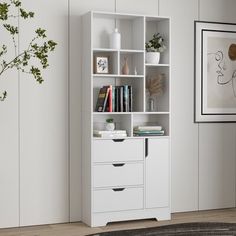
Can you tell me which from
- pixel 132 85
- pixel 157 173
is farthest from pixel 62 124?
pixel 157 173

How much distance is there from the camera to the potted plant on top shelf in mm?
4848

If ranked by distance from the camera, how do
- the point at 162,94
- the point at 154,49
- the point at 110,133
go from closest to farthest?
the point at 110,133 < the point at 154,49 < the point at 162,94

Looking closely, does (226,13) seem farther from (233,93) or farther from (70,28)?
(70,28)

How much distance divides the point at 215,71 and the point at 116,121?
1247mm

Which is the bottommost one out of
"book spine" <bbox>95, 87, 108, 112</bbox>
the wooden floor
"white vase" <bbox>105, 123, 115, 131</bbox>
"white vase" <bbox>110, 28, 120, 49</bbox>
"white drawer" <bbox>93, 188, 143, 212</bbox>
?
the wooden floor

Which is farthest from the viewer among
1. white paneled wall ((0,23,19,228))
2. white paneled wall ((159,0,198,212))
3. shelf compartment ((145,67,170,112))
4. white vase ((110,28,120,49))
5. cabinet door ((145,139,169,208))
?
white paneled wall ((159,0,198,212))

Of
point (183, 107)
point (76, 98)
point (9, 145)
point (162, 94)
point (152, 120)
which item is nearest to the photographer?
point (9, 145)

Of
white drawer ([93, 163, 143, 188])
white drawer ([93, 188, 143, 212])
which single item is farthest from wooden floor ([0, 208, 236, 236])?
white drawer ([93, 163, 143, 188])

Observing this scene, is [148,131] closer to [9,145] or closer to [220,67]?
[220,67]

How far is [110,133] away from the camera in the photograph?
4641mm

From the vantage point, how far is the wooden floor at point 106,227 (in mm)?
4375

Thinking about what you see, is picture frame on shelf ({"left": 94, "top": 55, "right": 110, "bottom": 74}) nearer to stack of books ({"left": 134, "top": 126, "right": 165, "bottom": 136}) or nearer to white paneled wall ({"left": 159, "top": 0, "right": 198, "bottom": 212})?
stack of books ({"left": 134, "top": 126, "right": 165, "bottom": 136})

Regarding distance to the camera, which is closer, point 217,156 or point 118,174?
point 118,174

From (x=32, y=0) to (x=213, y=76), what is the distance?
2.06 metres
